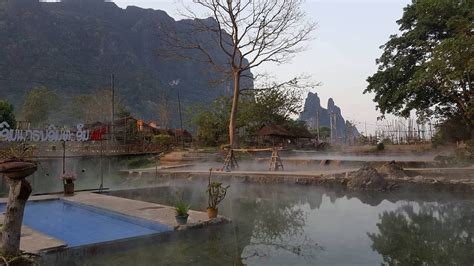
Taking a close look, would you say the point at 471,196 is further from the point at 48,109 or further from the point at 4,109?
the point at 48,109

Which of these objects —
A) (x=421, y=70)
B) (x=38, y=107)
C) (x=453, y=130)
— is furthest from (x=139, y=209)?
(x=38, y=107)

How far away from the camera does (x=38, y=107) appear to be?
42.2 meters

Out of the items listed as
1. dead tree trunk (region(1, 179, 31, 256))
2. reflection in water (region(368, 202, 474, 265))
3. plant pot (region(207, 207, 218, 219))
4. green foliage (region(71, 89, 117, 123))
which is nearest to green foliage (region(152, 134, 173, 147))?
green foliage (region(71, 89, 117, 123))

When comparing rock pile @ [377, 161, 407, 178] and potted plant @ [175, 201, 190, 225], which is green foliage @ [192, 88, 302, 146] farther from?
potted plant @ [175, 201, 190, 225]

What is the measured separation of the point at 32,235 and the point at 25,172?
2.75m

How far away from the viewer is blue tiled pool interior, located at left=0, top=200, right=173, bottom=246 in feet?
20.8

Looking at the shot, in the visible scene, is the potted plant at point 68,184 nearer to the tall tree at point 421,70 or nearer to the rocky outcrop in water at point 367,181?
the rocky outcrop in water at point 367,181

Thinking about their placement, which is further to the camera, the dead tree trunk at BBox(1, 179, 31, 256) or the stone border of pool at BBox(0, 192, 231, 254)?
the stone border of pool at BBox(0, 192, 231, 254)

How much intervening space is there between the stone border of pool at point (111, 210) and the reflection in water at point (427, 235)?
9.78ft

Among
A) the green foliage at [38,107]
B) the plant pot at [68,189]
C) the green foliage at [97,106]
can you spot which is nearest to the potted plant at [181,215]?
the plant pot at [68,189]

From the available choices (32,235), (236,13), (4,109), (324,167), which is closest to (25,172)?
(32,235)

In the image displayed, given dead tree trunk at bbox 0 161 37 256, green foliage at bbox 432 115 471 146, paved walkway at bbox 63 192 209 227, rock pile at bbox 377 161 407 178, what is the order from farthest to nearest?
green foliage at bbox 432 115 471 146 → rock pile at bbox 377 161 407 178 → paved walkway at bbox 63 192 209 227 → dead tree trunk at bbox 0 161 37 256

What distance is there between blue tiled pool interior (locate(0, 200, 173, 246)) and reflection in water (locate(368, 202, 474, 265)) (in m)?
3.64

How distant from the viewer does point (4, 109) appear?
29438 mm
